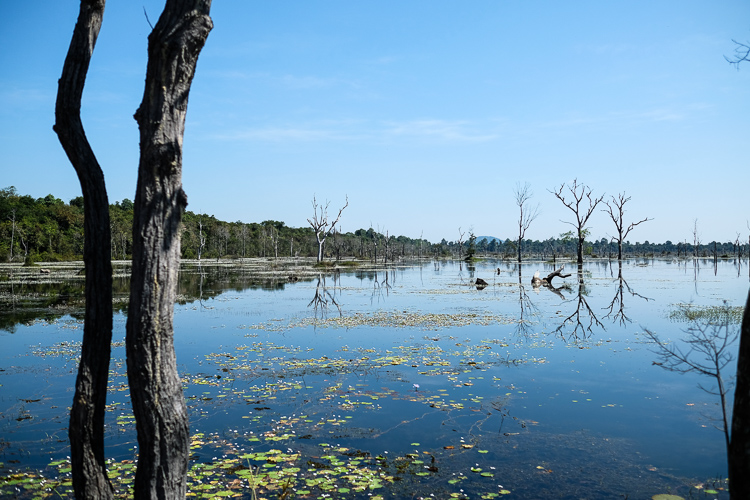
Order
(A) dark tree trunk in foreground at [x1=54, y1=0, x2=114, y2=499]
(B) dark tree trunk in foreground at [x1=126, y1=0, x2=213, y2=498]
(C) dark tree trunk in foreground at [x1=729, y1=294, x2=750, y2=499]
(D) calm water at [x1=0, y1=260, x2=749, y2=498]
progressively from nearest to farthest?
1. (C) dark tree trunk in foreground at [x1=729, y1=294, x2=750, y2=499]
2. (B) dark tree trunk in foreground at [x1=126, y1=0, x2=213, y2=498]
3. (A) dark tree trunk in foreground at [x1=54, y1=0, x2=114, y2=499]
4. (D) calm water at [x1=0, y1=260, x2=749, y2=498]

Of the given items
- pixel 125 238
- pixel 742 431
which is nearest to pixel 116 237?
pixel 125 238

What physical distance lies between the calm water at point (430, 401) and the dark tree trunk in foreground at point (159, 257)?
1.89 m

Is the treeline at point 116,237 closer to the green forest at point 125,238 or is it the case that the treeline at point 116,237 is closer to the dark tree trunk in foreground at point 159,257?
the green forest at point 125,238

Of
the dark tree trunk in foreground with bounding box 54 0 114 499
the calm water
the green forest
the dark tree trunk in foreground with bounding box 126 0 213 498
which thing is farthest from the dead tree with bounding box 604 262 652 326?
the green forest

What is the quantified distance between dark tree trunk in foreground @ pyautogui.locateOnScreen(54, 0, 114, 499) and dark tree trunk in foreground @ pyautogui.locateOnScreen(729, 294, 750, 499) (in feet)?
11.5

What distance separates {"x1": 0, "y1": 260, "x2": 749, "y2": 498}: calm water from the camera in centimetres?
508

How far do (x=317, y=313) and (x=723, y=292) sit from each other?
1632 centimetres

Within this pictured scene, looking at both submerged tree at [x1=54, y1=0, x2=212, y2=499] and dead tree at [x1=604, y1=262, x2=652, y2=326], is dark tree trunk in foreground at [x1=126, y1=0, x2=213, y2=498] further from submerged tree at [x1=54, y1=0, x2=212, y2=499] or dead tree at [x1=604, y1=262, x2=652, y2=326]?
dead tree at [x1=604, y1=262, x2=652, y2=326]

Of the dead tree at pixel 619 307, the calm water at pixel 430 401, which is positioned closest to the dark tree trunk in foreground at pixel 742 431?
the calm water at pixel 430 401

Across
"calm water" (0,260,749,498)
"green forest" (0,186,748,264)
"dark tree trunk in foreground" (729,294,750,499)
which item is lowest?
"calm water" (0,260,749,498)

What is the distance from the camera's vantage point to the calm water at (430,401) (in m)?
5.08

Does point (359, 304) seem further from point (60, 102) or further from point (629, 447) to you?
point (60, 102)

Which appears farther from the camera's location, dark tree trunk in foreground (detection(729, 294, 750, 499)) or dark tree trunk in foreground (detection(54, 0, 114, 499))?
dark tree trunk in foreground (detection(54, 0, 114, 499))

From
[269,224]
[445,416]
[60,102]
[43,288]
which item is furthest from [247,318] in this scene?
[269,224]
